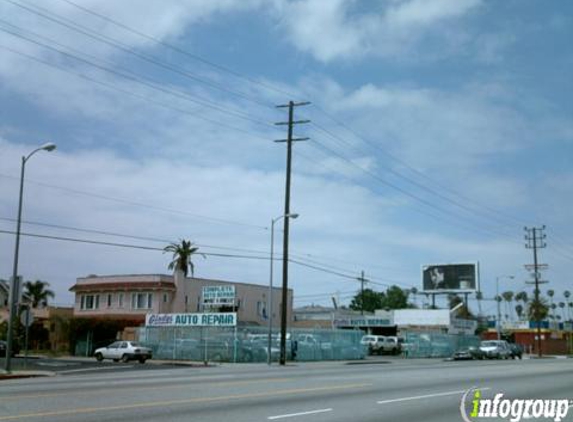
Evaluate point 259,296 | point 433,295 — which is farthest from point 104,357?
point 433,295

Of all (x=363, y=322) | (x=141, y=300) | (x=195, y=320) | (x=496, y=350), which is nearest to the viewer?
(x=195, y=320)

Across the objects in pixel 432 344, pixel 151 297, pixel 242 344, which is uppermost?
pixel 151 297

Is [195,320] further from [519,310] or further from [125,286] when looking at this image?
[519,310]

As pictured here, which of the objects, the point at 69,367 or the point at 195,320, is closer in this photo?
the point at 69,367

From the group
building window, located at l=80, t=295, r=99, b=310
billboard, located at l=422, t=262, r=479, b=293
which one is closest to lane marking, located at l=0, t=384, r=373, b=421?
building window, located at l=80, t=295, r=99, b=310

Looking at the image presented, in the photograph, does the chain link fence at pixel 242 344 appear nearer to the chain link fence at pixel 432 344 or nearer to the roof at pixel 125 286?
the chain link fence at pixel 432 344

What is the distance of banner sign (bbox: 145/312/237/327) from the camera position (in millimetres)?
47656

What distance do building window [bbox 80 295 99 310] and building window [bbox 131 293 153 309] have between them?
4.62m

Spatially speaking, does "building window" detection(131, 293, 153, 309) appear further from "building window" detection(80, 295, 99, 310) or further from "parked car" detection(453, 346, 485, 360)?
"parked car" detection(453, 346, 485, 360)

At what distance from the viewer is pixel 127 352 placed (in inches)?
1815
